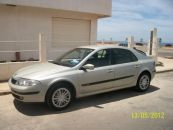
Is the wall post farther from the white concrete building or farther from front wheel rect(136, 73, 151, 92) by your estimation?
front wheel rect(136, 73, 151, 92)

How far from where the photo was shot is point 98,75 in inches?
262

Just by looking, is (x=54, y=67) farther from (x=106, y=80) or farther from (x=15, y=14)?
(x=15, y=14)

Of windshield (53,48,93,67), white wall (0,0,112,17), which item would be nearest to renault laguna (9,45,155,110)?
windshield (53,48,93,67)

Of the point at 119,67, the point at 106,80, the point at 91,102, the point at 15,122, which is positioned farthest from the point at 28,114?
the point at 119,67

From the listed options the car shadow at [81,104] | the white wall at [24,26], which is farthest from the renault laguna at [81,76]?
the white wall at [24,26]

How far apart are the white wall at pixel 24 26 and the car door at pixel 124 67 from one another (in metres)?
5.02

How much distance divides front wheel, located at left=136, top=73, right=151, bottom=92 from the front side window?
1487 mm

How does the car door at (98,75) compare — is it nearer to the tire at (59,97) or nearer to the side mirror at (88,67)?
the side mirror at (88,67)

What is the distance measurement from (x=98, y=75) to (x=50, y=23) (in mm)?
7955

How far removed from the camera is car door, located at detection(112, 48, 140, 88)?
718cm

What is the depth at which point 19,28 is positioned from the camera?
500 inches

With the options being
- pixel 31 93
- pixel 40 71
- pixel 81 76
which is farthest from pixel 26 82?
pixel 81 76

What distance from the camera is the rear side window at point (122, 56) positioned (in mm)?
7297

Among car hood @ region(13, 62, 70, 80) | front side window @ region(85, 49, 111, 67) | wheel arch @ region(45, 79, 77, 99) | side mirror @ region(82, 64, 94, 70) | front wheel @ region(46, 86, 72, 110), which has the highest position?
front side window @ region(85, 49, 111, 67)
